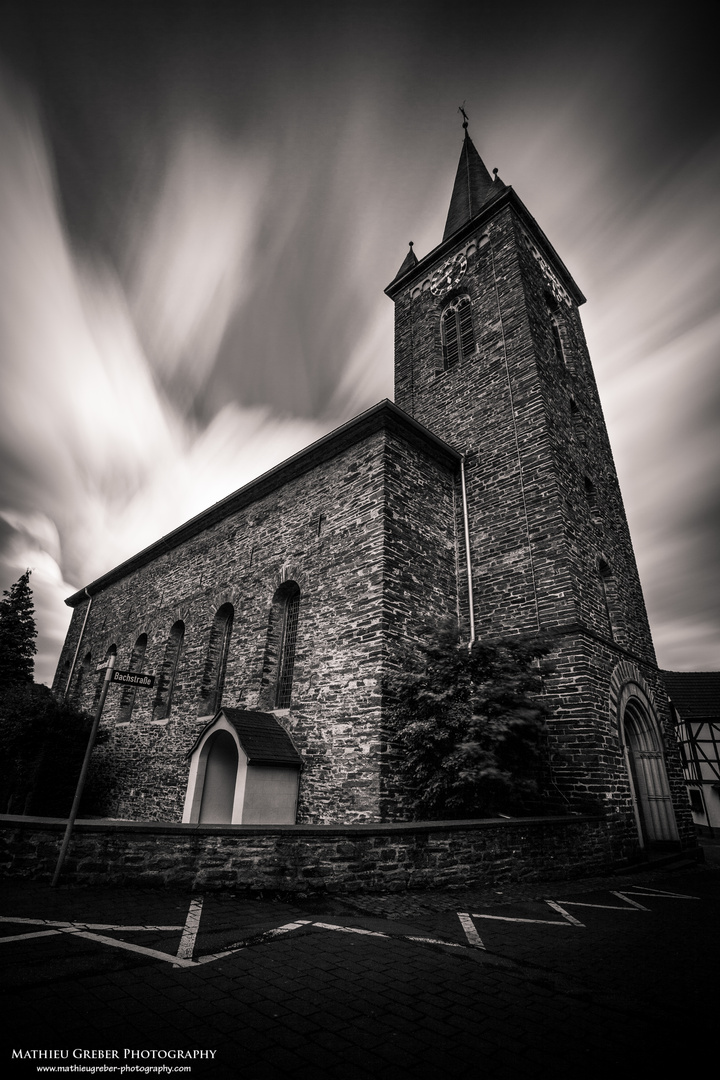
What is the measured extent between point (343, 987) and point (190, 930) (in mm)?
1625

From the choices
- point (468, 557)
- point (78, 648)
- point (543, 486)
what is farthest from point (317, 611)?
point (78, 648)

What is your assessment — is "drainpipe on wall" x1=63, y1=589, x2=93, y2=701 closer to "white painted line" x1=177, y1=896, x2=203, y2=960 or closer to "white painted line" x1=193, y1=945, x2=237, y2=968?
"white painted line" x1=177, y1=896, x2=203, y2=960

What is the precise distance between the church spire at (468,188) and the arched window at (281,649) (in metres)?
13.7

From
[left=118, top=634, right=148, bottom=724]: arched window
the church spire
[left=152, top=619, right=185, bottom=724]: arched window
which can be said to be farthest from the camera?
the church spire

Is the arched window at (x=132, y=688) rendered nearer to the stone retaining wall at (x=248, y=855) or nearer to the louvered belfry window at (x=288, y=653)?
the louvered belfry window at (x=288, y=653)

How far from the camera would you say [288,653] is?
11445 mm

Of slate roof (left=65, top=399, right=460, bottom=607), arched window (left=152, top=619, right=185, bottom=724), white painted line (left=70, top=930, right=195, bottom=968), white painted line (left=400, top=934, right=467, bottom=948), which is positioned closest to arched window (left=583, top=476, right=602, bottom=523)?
slate roof (left=65, top=399, right=460, bottom=607)

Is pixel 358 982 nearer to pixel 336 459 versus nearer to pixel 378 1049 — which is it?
pixel 378 1049

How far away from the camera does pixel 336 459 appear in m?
11.7

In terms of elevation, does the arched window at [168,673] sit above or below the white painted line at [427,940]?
above

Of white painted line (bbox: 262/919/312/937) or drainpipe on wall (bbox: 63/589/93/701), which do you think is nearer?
white painted line (bbox: 262/919/312/937)

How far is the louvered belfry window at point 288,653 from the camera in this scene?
36.1ft

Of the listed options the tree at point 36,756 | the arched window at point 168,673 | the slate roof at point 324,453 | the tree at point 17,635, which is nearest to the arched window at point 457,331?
the slate roof at point 324,453

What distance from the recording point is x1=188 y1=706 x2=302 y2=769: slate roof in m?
8.83
